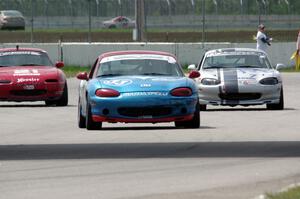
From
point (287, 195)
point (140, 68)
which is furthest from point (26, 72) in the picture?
point (287, 195)

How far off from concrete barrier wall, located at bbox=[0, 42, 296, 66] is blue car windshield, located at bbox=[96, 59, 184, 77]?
2160 cm

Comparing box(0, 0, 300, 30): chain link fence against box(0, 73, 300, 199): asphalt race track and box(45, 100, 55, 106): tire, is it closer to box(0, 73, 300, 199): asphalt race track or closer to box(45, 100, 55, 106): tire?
box(45, 100, 55, 106): tire

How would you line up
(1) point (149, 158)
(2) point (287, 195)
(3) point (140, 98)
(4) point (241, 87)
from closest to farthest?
(2) point (287, 195), (1) point (149, 158), (3) point (140, 98), (4) point (241, 87)

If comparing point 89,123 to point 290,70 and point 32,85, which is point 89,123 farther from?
point 290,70

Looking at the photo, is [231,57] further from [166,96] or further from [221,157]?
[221,157]

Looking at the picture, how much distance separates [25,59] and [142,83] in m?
8.88

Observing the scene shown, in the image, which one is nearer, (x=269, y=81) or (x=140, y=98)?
(x=140, y=98)

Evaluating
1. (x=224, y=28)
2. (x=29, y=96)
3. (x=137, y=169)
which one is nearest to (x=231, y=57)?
(x=29, y=96)

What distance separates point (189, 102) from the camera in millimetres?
17609

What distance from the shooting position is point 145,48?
40812mm

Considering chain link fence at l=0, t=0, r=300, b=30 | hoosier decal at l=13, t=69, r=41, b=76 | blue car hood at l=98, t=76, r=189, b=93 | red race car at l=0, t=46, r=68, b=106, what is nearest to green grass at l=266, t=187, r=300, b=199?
blue car hood at l=98, t=76, r=189, b=93

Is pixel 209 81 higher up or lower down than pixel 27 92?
higher up

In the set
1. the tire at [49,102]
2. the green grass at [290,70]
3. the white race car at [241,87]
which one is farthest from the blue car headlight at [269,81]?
the green grass at [290,70]

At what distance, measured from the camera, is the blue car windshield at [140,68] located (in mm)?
18656
